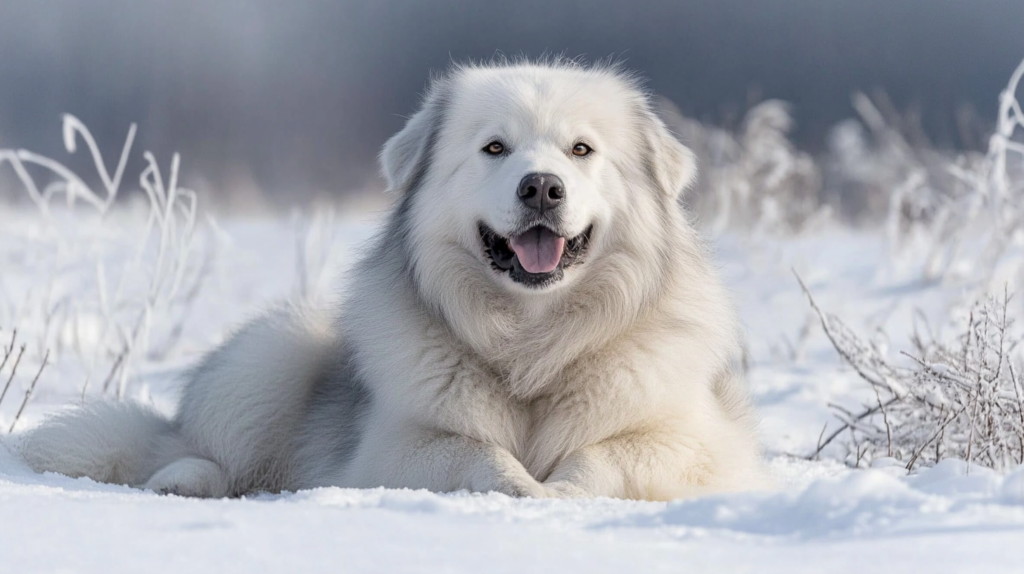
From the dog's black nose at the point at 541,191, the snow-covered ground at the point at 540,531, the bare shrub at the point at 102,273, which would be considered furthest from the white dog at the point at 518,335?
the bare shrub at the point at 102,273

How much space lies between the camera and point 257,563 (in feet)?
5.49

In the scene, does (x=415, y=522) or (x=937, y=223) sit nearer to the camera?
(x=415, y=522)

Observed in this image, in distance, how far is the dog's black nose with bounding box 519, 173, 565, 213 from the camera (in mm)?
3004

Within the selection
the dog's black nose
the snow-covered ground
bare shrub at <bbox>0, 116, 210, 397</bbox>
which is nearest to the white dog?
the dog's black nose

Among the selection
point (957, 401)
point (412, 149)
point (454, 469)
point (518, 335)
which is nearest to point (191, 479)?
point (454, 469)

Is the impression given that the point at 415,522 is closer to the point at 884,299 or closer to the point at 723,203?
the point at 884,299

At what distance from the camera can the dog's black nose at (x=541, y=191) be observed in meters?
3.00

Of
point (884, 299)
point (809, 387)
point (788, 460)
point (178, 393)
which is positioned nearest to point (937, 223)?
point (884, 299)

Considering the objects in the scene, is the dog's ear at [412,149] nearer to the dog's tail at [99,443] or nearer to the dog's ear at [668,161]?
the dog's ear at [668,161]

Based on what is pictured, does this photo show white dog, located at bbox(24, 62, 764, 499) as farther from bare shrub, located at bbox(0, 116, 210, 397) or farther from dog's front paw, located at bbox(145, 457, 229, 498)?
bare shrub, located at bbox(0, 116, 210, 397)

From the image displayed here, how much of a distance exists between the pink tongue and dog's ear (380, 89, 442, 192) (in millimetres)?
543

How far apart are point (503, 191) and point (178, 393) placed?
6.61 ft

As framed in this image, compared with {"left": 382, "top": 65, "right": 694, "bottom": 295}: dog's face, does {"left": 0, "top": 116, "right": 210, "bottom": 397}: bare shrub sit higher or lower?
lower

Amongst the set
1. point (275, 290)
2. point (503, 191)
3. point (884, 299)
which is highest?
point (884, 299)
